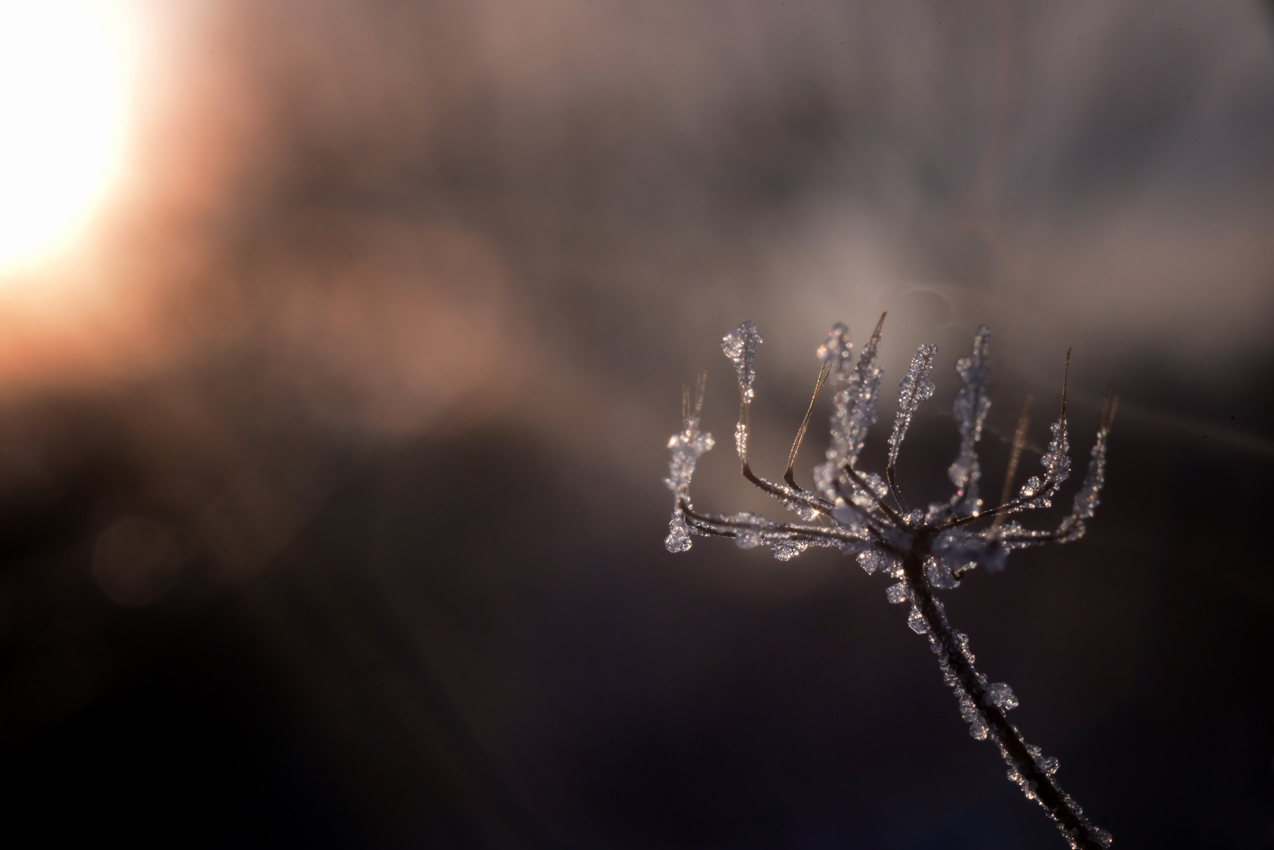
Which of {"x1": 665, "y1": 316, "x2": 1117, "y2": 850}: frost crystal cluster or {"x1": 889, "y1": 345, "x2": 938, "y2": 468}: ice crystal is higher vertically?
{"x1": 889, "y1": 345, "x2": 938, "y2": 468}: ice crystal

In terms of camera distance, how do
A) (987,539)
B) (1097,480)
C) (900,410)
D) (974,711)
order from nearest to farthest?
(987,539) < (974,711) < (1097,480) < (900,410)

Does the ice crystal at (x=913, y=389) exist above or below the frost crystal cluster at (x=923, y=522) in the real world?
above

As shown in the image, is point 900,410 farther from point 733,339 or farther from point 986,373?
point 733,339

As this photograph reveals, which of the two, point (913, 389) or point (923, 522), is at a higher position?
point (913, 389)

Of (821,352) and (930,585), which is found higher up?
(821,352)

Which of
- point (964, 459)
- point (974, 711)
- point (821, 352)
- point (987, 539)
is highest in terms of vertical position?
point (821, 352)

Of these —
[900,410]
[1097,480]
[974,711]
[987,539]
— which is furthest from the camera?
[900,410]

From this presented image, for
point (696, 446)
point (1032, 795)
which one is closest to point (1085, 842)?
point (1032, 795)

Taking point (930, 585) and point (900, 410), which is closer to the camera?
point (930, 585)
